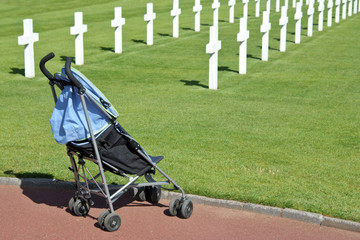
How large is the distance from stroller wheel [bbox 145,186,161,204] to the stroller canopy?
3.76 feet

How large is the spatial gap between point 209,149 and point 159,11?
72.3 ft

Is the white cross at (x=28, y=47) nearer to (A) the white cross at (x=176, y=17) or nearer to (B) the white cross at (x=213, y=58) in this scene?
(B) the white cross at (x=213, y=58)

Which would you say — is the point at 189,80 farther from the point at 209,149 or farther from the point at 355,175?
the point at 355,175

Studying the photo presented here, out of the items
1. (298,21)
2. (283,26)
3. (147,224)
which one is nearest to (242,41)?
(283,26)

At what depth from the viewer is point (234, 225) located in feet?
23.3

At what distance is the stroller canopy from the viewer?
6859mm

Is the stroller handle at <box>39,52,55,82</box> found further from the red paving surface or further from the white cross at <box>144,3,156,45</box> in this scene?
the white cross at <box>144,3,156,45</box>

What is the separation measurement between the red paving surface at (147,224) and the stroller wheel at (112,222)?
0.23 feet

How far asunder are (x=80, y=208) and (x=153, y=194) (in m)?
0.88

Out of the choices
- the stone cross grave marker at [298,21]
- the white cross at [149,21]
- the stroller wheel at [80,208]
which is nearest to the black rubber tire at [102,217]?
the stroller wheel at [80,208]

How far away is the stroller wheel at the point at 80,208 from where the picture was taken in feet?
23.9

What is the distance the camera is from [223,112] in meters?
12.7

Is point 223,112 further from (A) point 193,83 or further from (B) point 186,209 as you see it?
(B) point 186,209

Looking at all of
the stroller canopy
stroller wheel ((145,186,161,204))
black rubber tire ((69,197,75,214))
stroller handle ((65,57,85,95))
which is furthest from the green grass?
stroller handle ((65,57,85,95))
